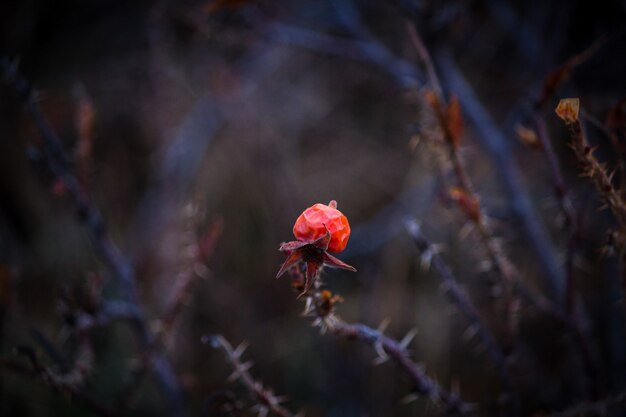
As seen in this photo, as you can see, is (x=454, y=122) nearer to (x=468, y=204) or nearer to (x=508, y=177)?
(x=468, y=204)

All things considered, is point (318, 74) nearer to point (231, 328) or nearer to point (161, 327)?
point (231, 328)

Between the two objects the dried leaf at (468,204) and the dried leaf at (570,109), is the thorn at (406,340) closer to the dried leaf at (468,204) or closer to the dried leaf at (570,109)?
the dried leaf at (468,204)

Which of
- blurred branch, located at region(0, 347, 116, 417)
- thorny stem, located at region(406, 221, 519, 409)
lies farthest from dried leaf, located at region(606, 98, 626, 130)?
blurred branch, located at region(0, 347, 116, 417)

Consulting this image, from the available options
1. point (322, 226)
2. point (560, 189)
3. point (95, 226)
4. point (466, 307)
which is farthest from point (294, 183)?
point (322, 226)

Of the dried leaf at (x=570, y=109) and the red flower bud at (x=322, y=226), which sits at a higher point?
the dried leaf at (x=570, y=109)

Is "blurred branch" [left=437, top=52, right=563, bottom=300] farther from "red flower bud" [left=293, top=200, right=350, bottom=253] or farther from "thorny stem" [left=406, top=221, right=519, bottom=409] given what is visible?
"red flower bud" [left=293, top=200, right=350, bottom=253]

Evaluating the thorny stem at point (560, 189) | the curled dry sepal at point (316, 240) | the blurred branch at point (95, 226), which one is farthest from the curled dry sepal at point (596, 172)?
the blurred branch at point (95, 226)

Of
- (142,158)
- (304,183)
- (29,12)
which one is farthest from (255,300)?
(29,12)
